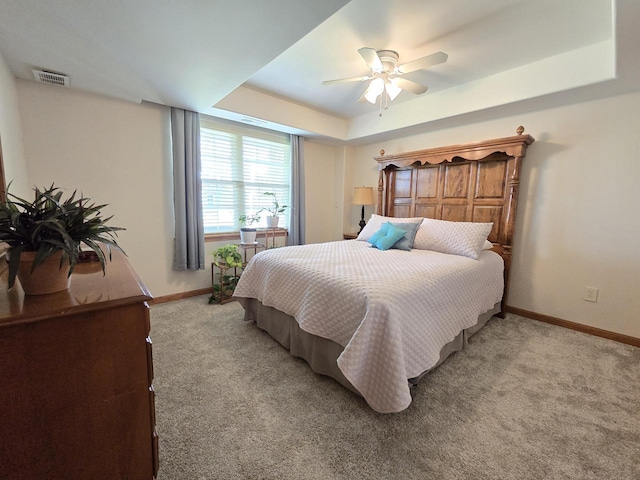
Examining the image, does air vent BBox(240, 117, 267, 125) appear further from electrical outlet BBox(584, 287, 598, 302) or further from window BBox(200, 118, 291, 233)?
electrical outlet BBox(584, 287, 598, 302)

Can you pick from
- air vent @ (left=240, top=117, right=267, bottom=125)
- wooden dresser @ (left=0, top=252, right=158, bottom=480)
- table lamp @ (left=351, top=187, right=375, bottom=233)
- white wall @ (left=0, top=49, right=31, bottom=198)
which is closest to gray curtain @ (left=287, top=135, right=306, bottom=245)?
air vent @ (left=240, top=117, right=267, bottom=125)

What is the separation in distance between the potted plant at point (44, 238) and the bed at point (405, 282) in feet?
3.91

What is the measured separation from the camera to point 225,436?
4.38 feet

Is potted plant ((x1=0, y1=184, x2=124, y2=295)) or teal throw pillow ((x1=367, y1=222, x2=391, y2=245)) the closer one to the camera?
potted plant ((x1=0, y1=184, x2=124, y2=295))

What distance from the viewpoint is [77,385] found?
2.72ft

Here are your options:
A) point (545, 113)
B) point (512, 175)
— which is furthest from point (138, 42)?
point (545, 113)

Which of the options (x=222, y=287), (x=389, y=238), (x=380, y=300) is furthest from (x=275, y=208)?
(x=380, y=300)

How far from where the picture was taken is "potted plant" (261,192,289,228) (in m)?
3.68

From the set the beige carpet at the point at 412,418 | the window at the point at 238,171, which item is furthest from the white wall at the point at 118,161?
the beige carpet at the point at 412,418

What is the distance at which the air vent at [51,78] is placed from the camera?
2.08 meters

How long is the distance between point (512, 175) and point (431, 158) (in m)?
0.88

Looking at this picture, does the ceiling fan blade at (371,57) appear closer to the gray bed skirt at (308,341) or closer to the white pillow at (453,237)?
the white pillow at (453,237)

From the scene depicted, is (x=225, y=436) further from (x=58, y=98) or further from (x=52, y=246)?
(x=58, y=98)

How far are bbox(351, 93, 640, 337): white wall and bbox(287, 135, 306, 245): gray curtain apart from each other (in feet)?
7.83
